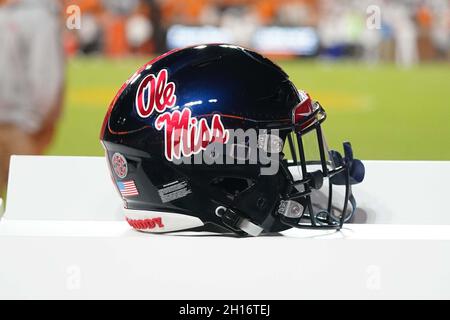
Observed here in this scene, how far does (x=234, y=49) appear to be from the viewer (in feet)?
5.48

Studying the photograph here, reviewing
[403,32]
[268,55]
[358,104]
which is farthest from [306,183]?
[403,32]

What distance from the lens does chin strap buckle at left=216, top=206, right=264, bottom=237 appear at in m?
1.61

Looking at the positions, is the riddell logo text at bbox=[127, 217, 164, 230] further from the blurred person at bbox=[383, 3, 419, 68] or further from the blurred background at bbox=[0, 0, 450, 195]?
the blurred person at bbox=[383, 3, 419, 68]

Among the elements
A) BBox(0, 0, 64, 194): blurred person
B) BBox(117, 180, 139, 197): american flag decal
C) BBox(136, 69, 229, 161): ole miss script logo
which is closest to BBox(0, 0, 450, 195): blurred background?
BBox(0, 0, 64, 194): blurred person

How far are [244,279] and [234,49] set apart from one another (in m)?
0.48

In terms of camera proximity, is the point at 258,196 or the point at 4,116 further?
the point at 4,116

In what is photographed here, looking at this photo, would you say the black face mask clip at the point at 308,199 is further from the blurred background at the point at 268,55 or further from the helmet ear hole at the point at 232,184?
the blurred background at the point at 268,55

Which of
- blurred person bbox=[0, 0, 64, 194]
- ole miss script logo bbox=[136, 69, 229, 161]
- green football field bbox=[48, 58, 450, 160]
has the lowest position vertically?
green football field bbox=[48, 58, 450, 160]

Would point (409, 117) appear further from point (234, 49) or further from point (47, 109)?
point (234, 49)

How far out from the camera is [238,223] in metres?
1.61

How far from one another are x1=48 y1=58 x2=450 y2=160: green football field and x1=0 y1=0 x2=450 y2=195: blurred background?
0.03 ft

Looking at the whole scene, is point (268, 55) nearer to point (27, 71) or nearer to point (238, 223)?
point (27, 71)
